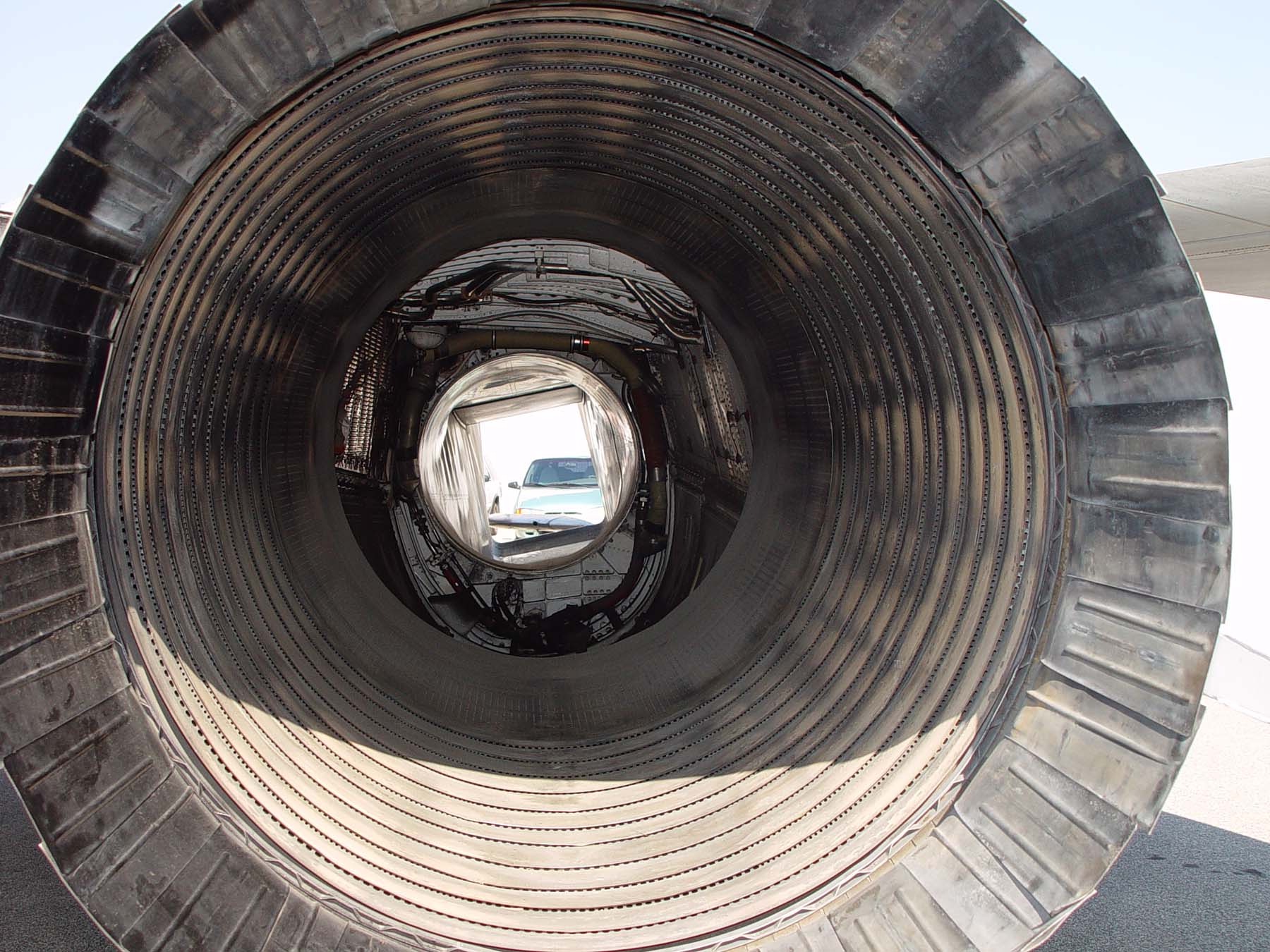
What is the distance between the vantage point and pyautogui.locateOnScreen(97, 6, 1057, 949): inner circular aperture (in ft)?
6.21

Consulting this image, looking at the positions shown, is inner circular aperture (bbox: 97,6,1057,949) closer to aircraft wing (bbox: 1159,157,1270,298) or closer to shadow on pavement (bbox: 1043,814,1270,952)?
shadow on pavement (bbox: 1043,814,1270,952)

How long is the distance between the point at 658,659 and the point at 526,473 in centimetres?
1684

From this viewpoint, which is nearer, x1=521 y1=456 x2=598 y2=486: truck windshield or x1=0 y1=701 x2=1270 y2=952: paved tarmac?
x1=0 y1=701 x2=1270 y2=952: paved tarmac

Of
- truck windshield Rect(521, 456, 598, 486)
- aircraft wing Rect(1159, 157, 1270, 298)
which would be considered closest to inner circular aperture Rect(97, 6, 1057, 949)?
aircraft wing Rect(1159, 157, 1270, 298)

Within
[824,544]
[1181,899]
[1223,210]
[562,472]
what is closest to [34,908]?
[824,544]

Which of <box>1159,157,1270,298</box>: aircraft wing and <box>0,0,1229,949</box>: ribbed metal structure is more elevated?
<box>1159,157,1270,298</box>: aircraft wing

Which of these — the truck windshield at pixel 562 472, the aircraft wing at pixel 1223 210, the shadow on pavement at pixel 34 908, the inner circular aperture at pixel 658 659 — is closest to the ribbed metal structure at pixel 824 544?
the inner circular aperture at pixel 658 659

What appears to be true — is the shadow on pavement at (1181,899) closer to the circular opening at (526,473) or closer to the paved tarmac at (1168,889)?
the paved tarmac at (1168,889)

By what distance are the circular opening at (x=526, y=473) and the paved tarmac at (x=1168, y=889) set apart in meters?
3.87

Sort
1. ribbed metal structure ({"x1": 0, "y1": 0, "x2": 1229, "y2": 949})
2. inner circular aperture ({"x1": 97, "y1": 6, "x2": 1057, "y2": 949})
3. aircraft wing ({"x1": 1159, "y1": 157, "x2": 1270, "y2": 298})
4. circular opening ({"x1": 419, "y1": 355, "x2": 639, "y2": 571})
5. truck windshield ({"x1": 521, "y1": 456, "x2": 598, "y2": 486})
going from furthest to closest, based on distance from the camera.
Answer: truck windshield ({"x1": 521, "y1": 456, "x2": 598, "y2": 486})
circular opening ({"x1": 419, "y1": 355, "x2": 639, "y2": 571})
aircraft wing ({"x1": 1159, "y1": 157, "x2": 1270, "y2": 298})
inner circular aperture ({"x1": 97, "y1": 6, "x2": 1057, "y2": 949})
ribbed metal structure ({"x1": 0, "y1": 0, "x2": 1229, "y2": 949})

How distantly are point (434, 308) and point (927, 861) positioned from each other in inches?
171

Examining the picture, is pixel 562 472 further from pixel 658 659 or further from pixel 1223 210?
pixel 1223 210

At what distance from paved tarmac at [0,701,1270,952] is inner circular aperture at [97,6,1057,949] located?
1120 millimetres

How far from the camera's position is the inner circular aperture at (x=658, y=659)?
1.89 metres
